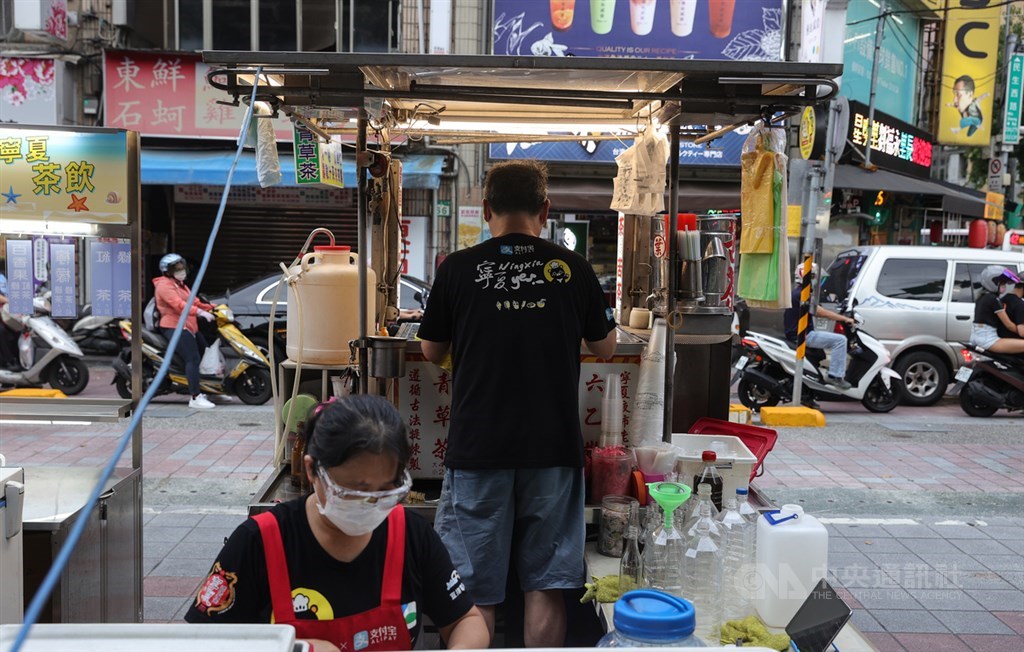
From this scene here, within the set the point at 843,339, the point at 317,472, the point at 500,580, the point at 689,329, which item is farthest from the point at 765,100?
the point at 843,339

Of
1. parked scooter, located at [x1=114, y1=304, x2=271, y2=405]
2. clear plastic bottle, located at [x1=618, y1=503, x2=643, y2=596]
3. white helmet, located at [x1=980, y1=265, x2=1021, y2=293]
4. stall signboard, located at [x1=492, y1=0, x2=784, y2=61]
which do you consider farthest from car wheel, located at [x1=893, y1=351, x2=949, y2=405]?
clear plastic bottle, located at [x1=618, y1=503, x2=643, y2=596]

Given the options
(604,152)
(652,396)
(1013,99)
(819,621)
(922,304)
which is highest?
(1013,99)

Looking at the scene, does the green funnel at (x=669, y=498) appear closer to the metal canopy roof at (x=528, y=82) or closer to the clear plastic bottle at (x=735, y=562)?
the clear plastic bottle at (x=735, y=562)

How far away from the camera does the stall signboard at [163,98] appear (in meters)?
12.7

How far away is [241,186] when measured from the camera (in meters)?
13.0

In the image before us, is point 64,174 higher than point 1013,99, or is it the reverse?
point 1013,99

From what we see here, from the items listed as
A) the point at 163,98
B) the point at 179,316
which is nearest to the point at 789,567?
the point at 179,316

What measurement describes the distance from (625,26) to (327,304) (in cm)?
1136

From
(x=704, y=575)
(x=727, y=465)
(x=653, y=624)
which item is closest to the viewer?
(x=653, y=624)

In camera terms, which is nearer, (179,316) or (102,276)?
(102,276)

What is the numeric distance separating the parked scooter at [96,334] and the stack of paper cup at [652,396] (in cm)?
746

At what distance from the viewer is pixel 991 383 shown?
920cm

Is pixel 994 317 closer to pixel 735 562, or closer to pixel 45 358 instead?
pixel 735 562

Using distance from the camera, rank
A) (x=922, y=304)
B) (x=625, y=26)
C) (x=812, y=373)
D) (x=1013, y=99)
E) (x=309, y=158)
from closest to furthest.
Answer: (x=309, y=158) < (x=812, y=373) < (x=922, y=304) < (x=625, y=26) < (x=1013, y=99)
